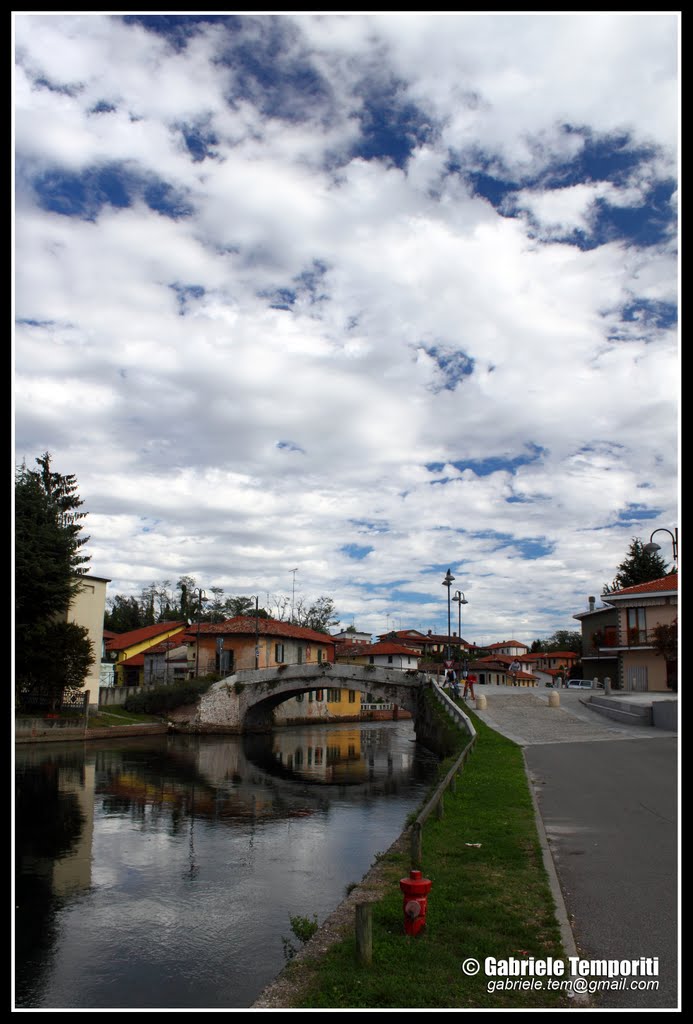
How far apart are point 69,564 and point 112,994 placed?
3251cm

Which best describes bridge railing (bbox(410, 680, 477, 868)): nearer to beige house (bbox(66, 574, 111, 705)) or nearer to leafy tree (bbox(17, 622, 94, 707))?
leafy tree (bbox(17, 622, 94, 707))

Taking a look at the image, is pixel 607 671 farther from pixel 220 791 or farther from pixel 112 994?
pixel 112 994

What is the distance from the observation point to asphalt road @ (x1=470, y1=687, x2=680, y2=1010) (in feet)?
21.1

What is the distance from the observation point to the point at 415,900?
6805 millimetres

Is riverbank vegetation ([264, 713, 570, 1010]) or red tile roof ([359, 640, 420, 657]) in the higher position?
riverbank vegetation ([264, 713, 570, 1010])

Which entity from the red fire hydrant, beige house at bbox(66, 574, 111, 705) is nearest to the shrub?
beige house at bbox(66, 574, 111, 705)

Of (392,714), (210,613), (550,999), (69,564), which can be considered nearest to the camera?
(550,999)

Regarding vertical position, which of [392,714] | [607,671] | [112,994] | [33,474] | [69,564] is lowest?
[392,714]

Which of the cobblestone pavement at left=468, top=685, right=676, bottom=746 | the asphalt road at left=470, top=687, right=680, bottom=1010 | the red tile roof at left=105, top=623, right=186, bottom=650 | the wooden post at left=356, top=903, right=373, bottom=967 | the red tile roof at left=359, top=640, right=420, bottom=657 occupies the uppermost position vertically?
the wooden post at left=356, top=903, right=373, bottom=967

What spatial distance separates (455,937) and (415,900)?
59 centimetres

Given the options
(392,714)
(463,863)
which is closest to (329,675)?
(392,714)

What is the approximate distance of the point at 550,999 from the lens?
561cm

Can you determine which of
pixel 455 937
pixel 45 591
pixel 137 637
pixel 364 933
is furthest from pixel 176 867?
pixel 137 637

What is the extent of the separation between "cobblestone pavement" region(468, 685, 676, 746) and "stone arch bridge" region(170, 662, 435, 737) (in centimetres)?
573
